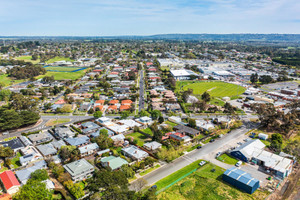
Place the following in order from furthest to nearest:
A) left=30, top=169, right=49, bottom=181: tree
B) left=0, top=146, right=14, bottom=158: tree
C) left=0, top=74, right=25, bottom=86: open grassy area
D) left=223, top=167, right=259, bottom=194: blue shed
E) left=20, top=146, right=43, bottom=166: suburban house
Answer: left=0, top=74, right=25, bottom=86: open grassy area
left=0, top=146, right=14, bottom=158: tree
left=20, top=146, right=43, bottom=166: suburban house
left=30, top=169, right=49, bottom=181: tree
left=223, top=167, right=259, bottom=194: blue shed

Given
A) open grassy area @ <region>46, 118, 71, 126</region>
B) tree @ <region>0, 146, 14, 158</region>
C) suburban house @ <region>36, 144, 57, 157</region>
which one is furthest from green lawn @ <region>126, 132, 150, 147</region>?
tree @ <region>0, 146, 14, 158</region>

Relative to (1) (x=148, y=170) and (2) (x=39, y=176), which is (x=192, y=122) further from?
(2) (x=39, y=176)

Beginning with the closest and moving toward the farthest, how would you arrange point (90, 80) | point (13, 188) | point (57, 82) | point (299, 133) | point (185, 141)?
point (13, 188)
point (185, 141)
point (299, 133)
point (57, 82)
point (90, 80)

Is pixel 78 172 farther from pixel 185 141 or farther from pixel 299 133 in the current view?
pixel 299 133

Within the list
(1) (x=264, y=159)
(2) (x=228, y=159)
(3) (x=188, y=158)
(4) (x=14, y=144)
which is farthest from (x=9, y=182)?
(1) (x=264, y=159)

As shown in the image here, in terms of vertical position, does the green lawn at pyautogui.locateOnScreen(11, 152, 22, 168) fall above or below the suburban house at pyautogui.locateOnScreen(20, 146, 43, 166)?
below

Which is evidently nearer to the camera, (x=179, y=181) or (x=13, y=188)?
(x=13, y=188)

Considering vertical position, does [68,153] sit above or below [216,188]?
above

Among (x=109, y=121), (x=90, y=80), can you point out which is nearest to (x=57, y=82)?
(x=90, y=80)

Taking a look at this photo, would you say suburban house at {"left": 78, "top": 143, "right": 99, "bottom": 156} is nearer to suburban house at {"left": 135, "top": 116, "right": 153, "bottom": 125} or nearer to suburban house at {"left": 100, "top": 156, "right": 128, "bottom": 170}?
suburban house at {"left": 100, "top": 156, "right": 128, "bottom": 170}
